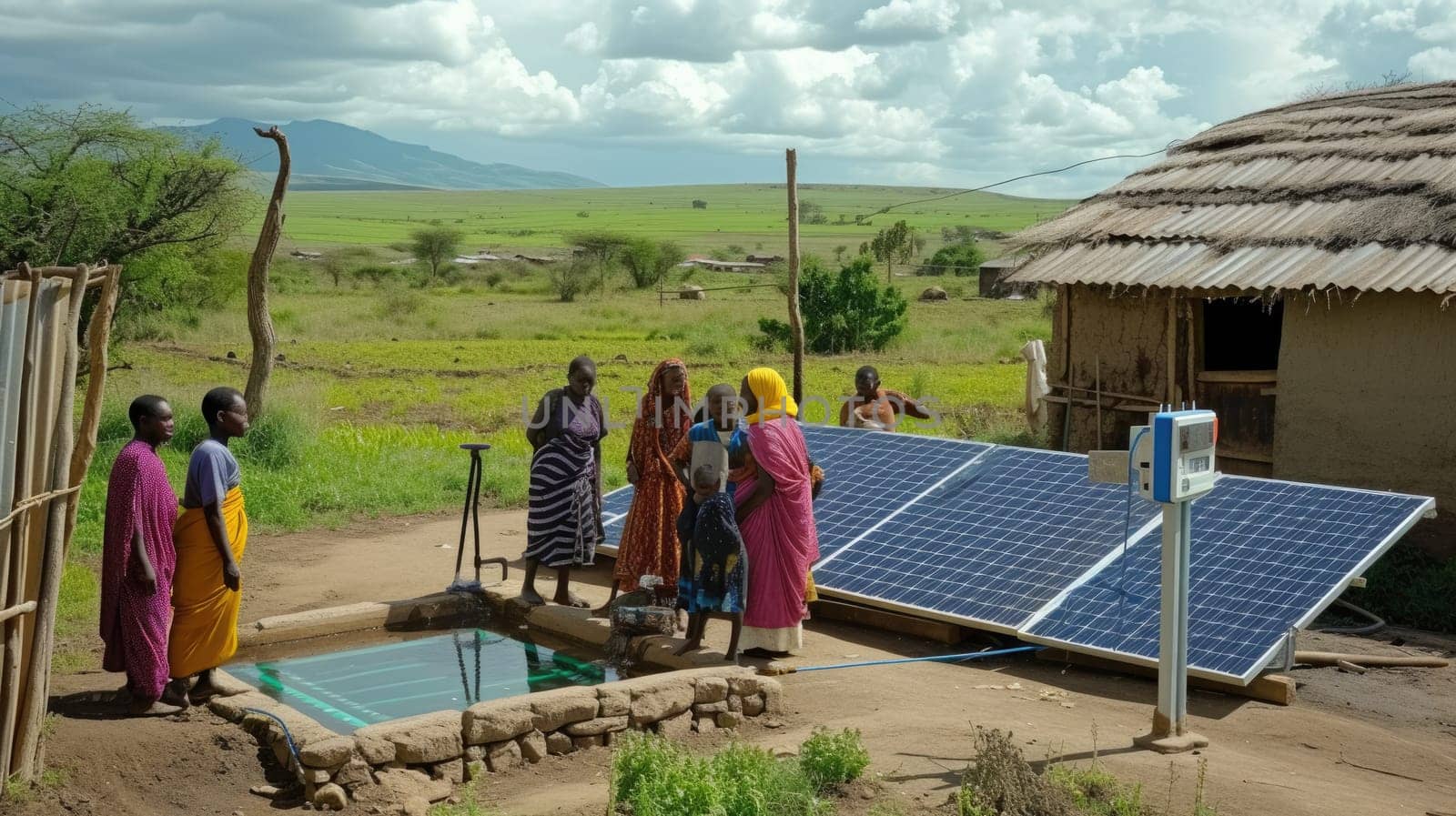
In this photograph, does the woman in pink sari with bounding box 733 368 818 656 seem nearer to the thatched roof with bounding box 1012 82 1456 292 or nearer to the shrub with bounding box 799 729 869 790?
the shrub with bounding box 799 729 869 790

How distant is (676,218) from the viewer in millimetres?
146125

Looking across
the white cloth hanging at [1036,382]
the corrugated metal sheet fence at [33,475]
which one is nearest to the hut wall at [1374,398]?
the white cloth hanging at [1036,382]

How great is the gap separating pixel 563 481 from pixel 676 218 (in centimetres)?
13912

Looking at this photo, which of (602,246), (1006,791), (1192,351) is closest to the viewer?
(1006,791)

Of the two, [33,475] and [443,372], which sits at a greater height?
[33,475]

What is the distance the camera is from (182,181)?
17.0 meters

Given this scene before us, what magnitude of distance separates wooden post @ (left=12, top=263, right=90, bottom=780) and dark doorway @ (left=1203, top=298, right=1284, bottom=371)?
1144 centimetres

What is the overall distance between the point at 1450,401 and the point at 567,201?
7455 inches

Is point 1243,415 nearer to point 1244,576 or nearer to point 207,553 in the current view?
point 1244,576

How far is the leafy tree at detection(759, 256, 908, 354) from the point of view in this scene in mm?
29922

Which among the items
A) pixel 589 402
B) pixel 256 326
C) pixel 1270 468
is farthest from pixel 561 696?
pixel 256 326

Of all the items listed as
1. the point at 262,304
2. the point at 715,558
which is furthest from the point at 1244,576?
the point at 262,304

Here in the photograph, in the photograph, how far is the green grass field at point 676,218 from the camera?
107 m

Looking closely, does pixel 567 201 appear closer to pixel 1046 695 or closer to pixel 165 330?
pixel 165 330
